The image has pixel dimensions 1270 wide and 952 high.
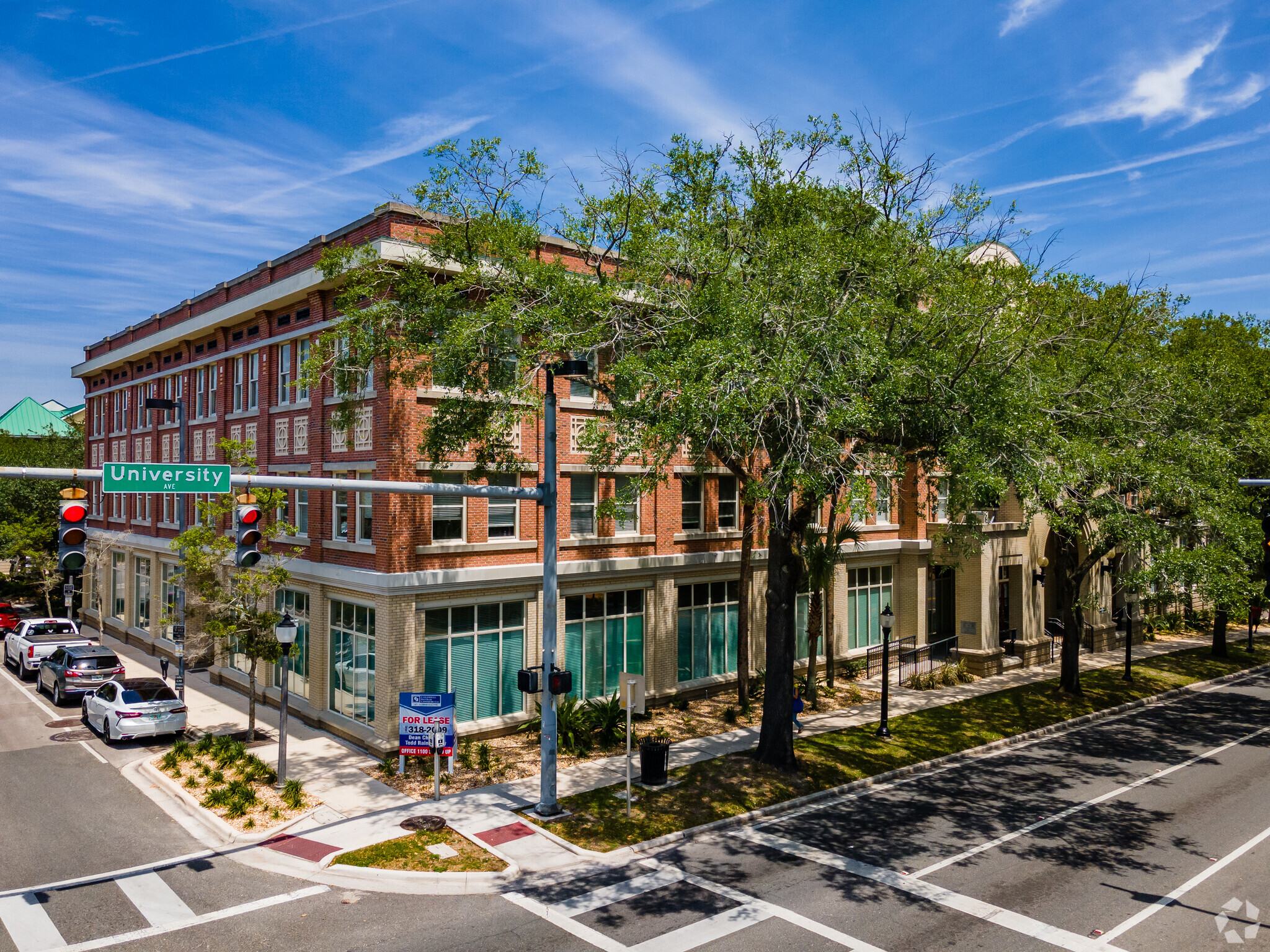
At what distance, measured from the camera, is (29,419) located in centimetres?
9188

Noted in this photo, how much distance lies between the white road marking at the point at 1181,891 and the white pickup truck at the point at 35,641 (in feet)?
100

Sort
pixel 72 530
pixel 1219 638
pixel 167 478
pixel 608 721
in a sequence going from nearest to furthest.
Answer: pixel 72 530 → pixel 167 478 → pixel 608 721 → pixel 1219 638

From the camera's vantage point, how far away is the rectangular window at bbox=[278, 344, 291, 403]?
26.1 m

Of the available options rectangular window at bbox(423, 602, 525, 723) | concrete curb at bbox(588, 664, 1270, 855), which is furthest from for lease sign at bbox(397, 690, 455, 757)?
concrete curb at bbox(588, 664, 1270, 855)

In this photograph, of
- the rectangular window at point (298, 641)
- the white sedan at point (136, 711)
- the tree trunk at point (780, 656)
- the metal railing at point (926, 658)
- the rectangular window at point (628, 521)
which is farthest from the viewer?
the metal railing at point (926, 658)

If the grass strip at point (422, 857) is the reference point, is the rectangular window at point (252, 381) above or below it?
above

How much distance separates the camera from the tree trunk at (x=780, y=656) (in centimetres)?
1920

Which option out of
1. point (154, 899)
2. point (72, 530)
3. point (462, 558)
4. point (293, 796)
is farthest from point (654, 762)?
point (72, 530)

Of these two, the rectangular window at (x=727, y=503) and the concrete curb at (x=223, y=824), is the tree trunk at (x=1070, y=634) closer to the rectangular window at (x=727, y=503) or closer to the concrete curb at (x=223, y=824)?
the rectangular window at (x=727, y=503)

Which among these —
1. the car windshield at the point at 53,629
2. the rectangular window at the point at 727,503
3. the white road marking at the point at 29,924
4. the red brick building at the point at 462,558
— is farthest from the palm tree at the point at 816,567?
→ the car windshield at the point at 53,629

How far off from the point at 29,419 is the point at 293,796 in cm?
9508

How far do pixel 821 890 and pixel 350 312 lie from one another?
14.3 metres

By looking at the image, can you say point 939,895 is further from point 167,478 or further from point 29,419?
point 29,419

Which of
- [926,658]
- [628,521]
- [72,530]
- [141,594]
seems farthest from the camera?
[141,594]
